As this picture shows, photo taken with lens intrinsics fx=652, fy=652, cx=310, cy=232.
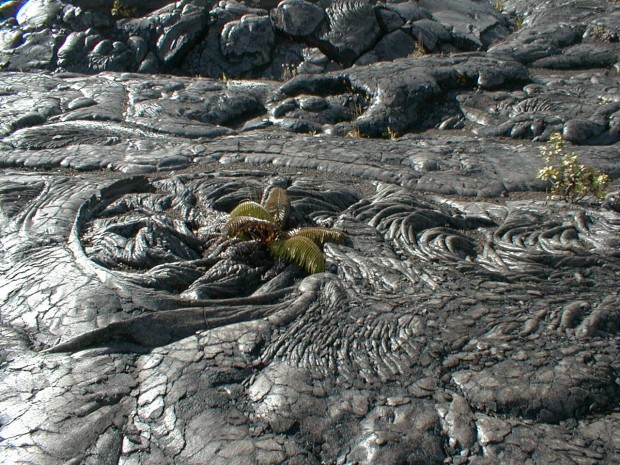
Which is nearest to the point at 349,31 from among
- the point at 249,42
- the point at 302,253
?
the point at 249,42

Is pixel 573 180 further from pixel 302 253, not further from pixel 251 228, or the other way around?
pixel 251 228

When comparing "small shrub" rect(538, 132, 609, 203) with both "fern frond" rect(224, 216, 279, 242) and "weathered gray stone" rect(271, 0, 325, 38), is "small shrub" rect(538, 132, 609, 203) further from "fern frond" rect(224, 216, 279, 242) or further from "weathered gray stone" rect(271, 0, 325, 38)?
"weathered gray stone" rect(271, 0, 325, 38)

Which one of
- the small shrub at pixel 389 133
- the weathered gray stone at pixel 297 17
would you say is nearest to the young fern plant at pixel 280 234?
the small shrub at pixel 389 133

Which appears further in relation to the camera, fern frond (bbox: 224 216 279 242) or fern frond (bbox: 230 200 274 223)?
fern frond (bbox: 230 200 274 223)

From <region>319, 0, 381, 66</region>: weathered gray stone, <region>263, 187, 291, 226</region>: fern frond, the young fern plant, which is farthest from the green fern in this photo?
<region>319, 0, 381, 66</region>: weathered gray stone

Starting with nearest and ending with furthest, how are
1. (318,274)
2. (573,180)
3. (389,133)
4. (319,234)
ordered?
(318,274) < (319,234) < (573,180) < (389,133)

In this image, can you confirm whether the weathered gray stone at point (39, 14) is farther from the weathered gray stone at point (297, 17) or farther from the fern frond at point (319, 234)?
the fern frond at point (319, 234)
